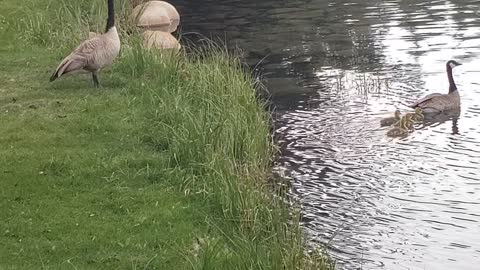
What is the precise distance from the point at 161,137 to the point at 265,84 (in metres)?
7.25

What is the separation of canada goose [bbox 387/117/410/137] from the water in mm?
203

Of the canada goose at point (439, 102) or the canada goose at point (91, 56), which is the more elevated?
the canada goose at point (91, 56)

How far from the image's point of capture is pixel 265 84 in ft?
59.7

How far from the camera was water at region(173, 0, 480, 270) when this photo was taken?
10.1m

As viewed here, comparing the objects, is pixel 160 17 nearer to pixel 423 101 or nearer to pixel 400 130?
pixel 423 101

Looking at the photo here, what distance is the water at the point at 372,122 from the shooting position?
1006 centimetres

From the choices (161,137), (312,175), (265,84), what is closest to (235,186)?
(161,137)

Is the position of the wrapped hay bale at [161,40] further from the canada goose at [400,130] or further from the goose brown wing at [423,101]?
the canada goose at [400,130]

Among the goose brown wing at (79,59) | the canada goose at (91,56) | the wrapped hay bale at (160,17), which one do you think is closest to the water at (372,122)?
the wrapped hay bale at (160,17)

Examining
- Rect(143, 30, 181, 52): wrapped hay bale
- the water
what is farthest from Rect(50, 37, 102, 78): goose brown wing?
Rect(143, 30, 181, 52): wrapped hay bale

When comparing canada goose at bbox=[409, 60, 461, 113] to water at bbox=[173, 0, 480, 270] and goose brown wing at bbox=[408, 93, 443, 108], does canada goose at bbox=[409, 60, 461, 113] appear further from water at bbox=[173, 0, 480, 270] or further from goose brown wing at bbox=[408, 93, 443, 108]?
water at bbox=[173, 0, 480, 270]

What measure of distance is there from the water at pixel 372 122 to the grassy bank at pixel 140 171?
1.03 metres

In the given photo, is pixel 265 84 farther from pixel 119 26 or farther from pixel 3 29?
pixel 3 29

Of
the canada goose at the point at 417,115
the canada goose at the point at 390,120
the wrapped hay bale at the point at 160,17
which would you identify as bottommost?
the canada goose at the point at 417,115
